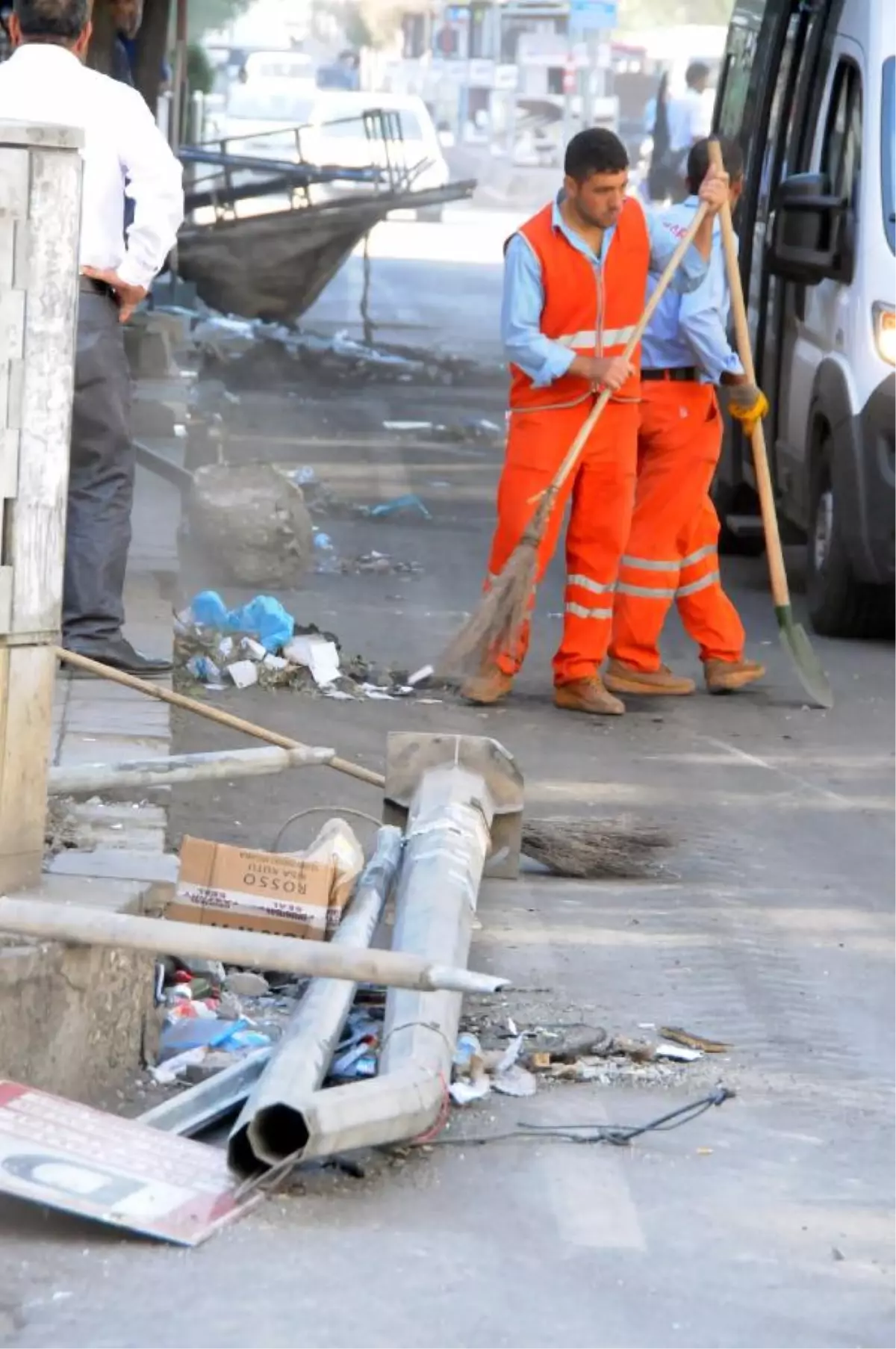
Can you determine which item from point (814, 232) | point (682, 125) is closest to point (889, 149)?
point (814, 232)

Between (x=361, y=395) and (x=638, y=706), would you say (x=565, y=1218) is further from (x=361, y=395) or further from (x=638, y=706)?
(x=361, y=395)

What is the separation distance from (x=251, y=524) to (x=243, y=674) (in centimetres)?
194

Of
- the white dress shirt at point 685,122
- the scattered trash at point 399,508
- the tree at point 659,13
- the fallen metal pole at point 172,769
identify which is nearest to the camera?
the fallen metal pole at point 172,769

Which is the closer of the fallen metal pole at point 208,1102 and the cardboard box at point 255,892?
the fallen metal pole at point 208,1102

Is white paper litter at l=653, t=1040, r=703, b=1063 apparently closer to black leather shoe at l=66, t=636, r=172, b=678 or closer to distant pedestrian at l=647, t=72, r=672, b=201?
black leather shoe at l=66, t=636, r=172, b=678

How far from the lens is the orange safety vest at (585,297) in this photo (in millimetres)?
8391

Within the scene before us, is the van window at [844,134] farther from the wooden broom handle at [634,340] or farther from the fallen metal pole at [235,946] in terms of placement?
the fallen metal pole at [235,946]

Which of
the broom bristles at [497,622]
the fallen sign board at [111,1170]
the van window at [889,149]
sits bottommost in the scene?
the broom bristles at [497,622]

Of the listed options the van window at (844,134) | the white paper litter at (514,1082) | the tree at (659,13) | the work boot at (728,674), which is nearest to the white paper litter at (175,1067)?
the white paper litter at (514,1082)

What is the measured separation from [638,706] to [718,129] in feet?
15.9

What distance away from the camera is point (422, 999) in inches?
178

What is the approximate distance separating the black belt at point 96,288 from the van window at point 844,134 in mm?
3663

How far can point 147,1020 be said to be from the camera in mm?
4715

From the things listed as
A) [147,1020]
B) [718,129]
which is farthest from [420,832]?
[718,129]
